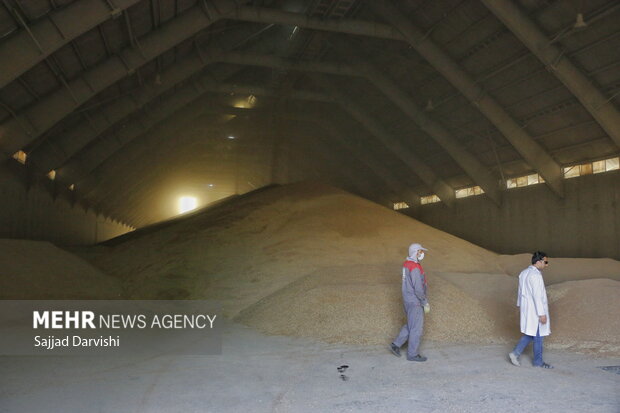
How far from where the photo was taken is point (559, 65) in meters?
17.4

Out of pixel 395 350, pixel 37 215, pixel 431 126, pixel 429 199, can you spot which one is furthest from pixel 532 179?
pixel 37 215

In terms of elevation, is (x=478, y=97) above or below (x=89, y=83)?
above

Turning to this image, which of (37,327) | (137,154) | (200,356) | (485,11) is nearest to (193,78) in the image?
(137,154)

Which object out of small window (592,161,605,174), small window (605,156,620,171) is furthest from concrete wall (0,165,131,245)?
small window (605,156,620,171)

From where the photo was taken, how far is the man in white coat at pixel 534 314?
293 inches

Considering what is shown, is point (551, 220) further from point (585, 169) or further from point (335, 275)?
point (335, 275)

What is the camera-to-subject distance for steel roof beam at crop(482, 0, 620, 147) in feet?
54.7

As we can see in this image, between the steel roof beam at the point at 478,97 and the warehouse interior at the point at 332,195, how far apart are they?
0.08 metres

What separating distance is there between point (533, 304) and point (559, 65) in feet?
42.4

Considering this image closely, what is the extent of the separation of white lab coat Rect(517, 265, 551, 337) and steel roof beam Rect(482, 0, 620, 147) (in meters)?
12.0

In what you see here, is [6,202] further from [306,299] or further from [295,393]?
[295,393]

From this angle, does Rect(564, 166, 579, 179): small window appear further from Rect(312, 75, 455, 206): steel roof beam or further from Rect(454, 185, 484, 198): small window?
Rect(312, 75, 455, 206): steel roof beam

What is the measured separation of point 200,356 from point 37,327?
4.97 meters

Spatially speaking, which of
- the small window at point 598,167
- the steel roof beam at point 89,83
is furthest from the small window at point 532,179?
the steel roof beam at point 89,83
